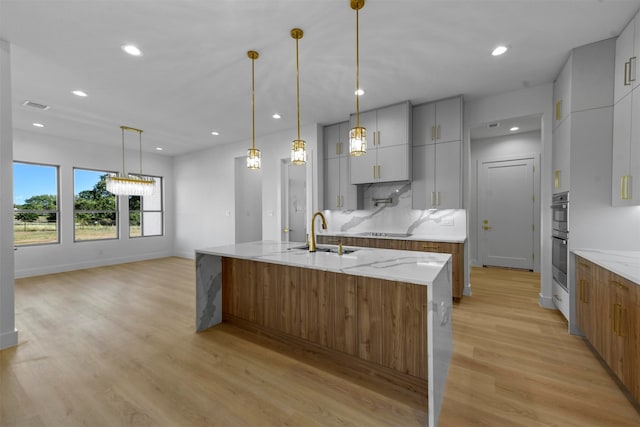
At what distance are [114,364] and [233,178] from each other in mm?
4619

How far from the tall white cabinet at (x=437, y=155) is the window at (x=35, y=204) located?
23.8 ft

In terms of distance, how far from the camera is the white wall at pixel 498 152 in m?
5.30

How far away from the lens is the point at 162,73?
3.13 metres

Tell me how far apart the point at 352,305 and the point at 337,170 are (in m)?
3.14

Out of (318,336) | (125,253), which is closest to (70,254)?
(125,253)

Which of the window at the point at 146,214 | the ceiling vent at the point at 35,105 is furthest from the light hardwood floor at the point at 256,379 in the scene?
the window at the point at 146,214

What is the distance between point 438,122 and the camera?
13.0ft

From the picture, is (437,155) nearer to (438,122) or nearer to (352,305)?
(438,122)

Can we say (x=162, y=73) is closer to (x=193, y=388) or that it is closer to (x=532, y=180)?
(x=193, y=388)

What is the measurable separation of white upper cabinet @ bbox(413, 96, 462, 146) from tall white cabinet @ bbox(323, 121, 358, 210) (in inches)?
47.9

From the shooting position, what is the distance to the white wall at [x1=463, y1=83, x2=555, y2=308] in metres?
3.41

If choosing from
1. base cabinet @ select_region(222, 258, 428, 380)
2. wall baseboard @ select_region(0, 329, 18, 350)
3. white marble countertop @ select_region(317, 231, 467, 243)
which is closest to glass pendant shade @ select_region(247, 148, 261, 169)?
base cabinet @ select_region(222, 258, 428, 380)

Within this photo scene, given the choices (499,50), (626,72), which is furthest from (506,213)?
(499,50)

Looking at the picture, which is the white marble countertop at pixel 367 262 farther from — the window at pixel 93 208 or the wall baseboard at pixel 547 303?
the window at pixel 93 208
